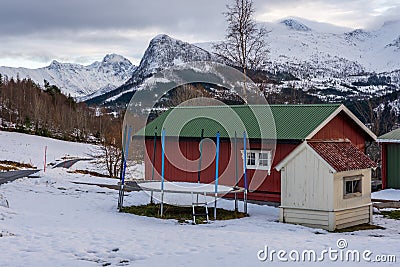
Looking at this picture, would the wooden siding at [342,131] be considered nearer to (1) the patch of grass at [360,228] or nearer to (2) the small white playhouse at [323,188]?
(2) the small white playhouse at [323,188]

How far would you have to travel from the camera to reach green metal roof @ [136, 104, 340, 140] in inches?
747

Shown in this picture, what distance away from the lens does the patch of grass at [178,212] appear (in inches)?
664

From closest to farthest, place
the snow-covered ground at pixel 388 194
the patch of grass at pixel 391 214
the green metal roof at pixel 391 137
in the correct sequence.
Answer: the patch of grass at pixel 391 214, the snow-covered ground at pixel 388 194, the green metal roof at pixel 391 137

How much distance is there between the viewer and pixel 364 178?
54.7ft

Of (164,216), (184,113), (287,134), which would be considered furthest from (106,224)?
(184,113)

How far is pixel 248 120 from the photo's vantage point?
2062 centimetres

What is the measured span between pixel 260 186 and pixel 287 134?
2.25m

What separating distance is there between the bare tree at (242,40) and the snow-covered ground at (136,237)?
11.2 m

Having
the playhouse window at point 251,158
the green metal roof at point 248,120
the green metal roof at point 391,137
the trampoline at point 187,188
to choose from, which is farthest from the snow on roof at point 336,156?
the green metal roof at point 391,137

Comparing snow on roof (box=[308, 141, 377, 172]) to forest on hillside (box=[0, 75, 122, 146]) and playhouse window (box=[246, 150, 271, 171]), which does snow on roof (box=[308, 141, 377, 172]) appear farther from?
forest on hillside (box=[0, 75, 122, 146])

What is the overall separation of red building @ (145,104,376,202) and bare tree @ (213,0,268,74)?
6.68 meters

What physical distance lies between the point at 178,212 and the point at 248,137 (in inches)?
152

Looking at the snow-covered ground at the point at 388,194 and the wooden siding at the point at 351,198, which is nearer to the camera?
the wooden siding at the point at 351,198

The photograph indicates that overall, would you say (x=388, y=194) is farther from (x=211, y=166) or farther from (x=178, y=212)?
(x=178, y=212)
